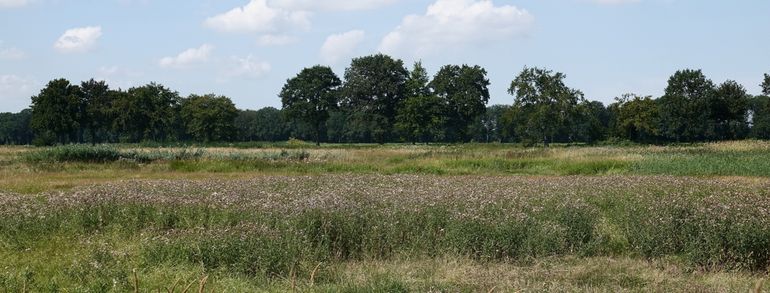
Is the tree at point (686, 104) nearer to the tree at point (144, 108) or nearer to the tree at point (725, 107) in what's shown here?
the tree at point (725, 107)

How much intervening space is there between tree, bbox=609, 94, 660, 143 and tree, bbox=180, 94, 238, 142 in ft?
195

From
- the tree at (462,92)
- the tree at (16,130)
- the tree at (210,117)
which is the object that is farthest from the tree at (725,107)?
the tree at (16,130)

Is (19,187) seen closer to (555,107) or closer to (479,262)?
(479,262)

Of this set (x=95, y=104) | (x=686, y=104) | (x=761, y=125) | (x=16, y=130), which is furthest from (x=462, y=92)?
(x=16, y=130)

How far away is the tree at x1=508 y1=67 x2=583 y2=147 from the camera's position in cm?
7400

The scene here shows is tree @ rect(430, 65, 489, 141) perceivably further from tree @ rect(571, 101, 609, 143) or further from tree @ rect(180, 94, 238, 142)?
tree @ rect(180, 94, 238, 142)

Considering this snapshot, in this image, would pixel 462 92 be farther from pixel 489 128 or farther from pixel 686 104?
pixel 489 128

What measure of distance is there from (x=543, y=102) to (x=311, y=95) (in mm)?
37463

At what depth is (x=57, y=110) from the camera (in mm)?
86000

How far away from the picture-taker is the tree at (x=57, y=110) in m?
85.5

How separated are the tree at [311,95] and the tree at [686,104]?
1864 inches

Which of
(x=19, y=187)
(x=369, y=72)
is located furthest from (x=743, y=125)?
(x=19, y=187)

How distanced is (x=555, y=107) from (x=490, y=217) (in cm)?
6626

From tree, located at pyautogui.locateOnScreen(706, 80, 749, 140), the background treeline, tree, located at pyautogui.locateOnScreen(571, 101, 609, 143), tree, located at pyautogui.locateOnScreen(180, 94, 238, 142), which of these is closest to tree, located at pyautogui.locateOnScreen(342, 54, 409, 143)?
the background treeline
